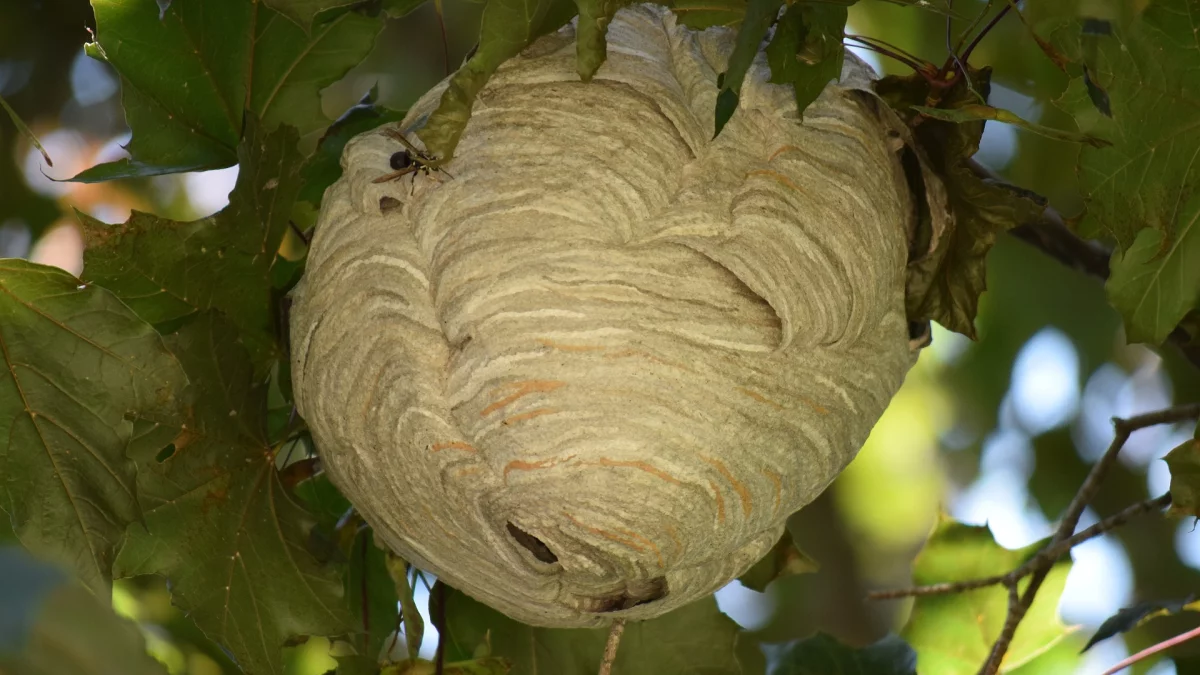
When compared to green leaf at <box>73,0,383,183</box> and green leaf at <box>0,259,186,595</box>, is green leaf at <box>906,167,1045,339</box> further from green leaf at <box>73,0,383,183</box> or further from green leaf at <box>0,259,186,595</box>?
green leaf at <box>0,259,186,595</box>

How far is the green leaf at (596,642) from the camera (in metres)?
1.78

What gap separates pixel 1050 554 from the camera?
1671 mm

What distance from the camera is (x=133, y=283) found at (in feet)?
4.59

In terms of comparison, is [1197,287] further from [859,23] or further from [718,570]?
[859,23]

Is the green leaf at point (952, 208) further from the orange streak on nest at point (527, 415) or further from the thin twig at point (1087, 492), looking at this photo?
the orange streak on nest at point (527, 415)

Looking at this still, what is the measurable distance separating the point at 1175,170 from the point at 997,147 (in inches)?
63.5

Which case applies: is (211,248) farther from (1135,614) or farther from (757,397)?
(1135,614)

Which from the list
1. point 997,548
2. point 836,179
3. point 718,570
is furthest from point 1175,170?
point 997,548

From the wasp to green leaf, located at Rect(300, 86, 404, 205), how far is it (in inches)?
8.3

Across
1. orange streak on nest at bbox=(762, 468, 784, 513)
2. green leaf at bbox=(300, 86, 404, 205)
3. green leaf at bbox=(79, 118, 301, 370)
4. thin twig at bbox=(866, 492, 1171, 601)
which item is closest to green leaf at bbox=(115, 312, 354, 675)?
green leaf at bbox=(79, 118, 301, 370)

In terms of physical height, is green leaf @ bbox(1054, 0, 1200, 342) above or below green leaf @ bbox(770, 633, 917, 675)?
above

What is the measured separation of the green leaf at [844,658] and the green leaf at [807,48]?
2.74ft

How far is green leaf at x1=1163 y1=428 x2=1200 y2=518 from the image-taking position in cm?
140

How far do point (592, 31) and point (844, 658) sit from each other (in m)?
0.99
